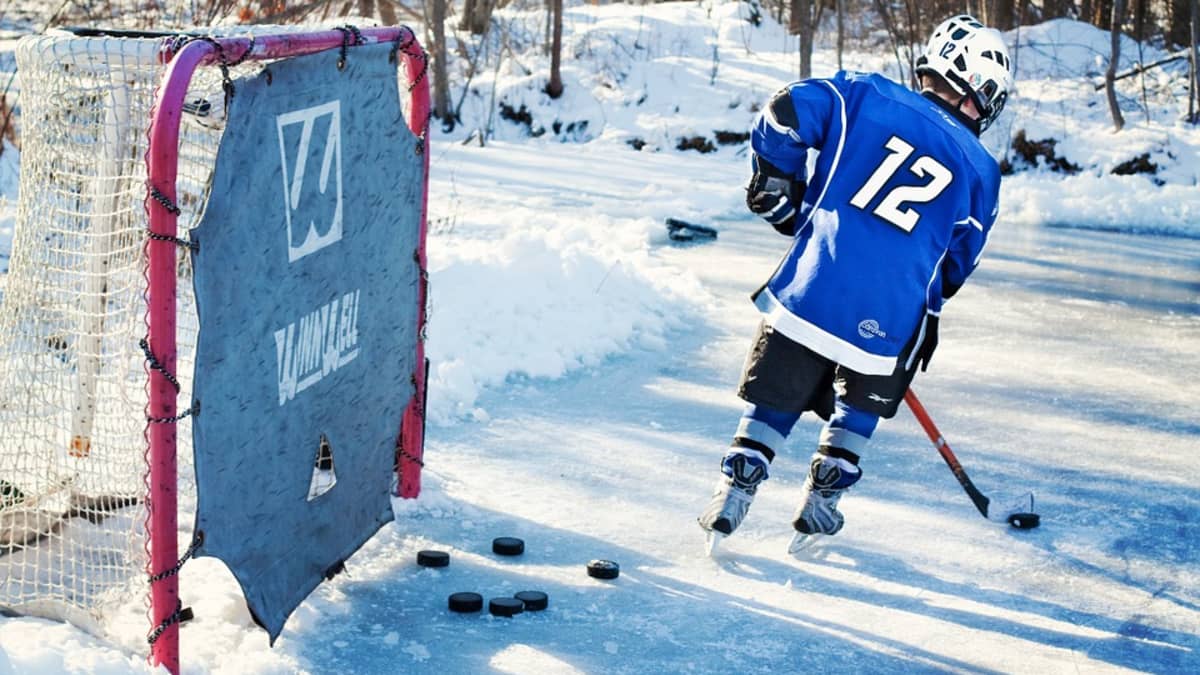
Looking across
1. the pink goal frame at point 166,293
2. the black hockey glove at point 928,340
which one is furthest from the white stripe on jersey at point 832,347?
the pink goal frame at point 166,293

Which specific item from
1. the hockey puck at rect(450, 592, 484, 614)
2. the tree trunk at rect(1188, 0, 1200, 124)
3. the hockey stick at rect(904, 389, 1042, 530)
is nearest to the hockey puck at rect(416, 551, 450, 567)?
the hockey puck at rect(450, 592, 484, 614)

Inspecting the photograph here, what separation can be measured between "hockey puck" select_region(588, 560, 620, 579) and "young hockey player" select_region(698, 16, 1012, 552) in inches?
11.9

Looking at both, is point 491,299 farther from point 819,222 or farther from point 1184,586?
point 1184,586

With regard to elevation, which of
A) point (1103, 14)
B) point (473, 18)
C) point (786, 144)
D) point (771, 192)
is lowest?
point (771, 192)

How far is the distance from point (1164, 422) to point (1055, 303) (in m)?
2.05

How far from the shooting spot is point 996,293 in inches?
287

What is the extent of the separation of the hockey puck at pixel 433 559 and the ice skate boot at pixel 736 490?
687mm

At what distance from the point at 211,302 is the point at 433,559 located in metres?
1.16

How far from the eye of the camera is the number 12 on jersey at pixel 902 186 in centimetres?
328

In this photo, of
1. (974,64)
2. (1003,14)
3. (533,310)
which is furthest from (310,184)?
(1003,14)

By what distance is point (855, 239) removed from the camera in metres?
3.31

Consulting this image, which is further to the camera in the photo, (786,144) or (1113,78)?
(1113,78)

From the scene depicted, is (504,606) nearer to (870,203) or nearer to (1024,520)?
(870,203)

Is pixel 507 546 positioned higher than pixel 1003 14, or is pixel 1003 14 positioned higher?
pixel 1003 14
